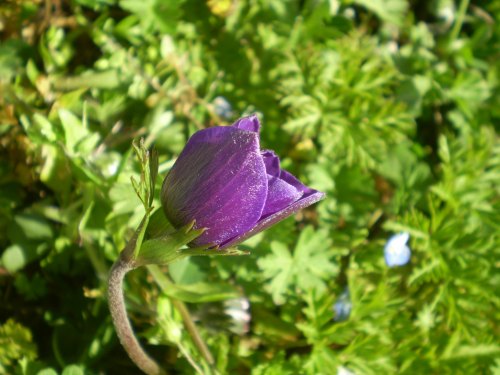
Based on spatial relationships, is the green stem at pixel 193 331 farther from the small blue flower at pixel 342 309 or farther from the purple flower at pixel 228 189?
the purple flower at pixel 228 189

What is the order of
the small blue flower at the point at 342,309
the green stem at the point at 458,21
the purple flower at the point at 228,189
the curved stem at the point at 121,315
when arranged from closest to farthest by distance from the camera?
the purple flower at the point at 228,189
the curved stem at the point at 121,315
the small blue flower at the point at 342,309
the green stem at the point at 458,21

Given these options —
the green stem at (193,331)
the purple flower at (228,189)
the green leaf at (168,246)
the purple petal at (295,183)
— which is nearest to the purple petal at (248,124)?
the purple flower at (228,189)

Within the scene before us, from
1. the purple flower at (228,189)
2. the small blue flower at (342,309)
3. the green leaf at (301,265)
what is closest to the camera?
the purple flower at (228,189)

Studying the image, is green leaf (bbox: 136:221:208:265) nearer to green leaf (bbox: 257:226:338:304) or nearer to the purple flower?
the purple flower

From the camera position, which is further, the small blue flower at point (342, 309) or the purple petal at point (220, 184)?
the small blue flower at point (342, 309)

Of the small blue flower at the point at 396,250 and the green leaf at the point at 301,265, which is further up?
the green leaf at the point at 301,265

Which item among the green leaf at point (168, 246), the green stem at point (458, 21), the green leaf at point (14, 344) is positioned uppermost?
the green leaf at point (168, 246)

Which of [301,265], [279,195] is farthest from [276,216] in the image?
[301,265]

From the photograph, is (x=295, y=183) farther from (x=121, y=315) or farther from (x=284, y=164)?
(x=284, y=164)
